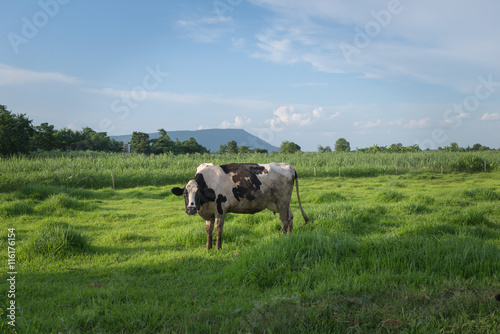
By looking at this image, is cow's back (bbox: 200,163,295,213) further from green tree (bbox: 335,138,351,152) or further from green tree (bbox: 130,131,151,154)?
green tree (bbox: 335,138,351,152)

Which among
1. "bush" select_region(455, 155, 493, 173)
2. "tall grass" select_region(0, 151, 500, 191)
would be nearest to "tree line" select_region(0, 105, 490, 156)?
"tall grass" select_region(0, 151, 500, 191)

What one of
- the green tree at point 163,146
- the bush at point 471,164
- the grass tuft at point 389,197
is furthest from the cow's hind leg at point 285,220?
the green tree at point 163,146

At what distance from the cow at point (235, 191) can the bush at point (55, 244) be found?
2.18 m

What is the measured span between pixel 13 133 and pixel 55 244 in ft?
112

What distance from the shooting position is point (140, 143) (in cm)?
5288

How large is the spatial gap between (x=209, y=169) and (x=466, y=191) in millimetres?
10826

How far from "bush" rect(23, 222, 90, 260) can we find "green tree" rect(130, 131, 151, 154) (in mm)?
47783

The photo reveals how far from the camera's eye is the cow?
6.50 meters

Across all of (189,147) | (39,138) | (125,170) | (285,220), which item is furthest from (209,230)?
(189,147)

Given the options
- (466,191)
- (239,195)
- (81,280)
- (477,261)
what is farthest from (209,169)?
(466,191)

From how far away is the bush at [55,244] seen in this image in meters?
6.32

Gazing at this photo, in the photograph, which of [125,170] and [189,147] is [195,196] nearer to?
[125,170]

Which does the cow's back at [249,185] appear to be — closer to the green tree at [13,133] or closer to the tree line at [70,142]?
the tree line at [70,142]

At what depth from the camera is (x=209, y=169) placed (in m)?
6.79
